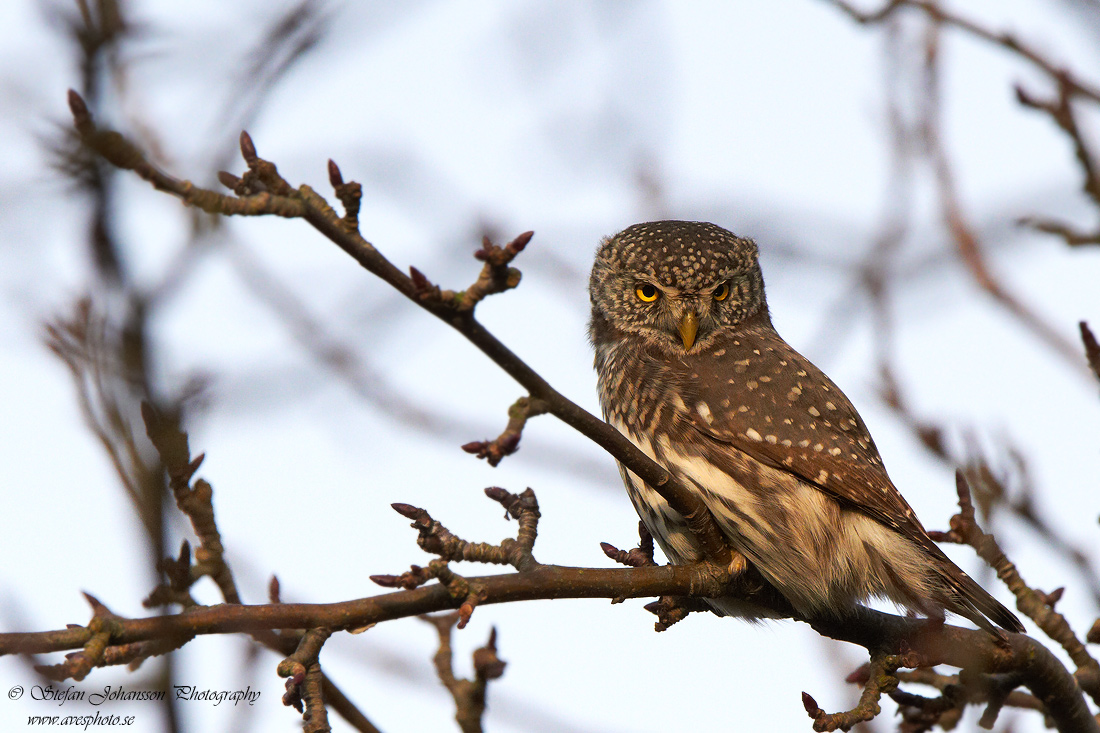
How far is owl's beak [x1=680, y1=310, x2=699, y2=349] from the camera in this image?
5129mm

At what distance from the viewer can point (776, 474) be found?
4379mm

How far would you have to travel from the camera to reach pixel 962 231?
4238 millimetres

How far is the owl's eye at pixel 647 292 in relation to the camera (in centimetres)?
542

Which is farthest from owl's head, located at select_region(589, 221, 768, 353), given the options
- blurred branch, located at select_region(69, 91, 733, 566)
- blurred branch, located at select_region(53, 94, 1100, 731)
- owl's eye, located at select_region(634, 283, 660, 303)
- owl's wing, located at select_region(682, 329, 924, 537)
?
blurred branch, located at select_region(69, 91, 733, 566)

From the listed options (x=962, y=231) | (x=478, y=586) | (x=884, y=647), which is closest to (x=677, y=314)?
(x=962, y=231)

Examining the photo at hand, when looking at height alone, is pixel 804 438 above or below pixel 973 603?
above

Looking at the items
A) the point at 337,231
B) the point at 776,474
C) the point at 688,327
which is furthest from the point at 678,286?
the point at 337,231

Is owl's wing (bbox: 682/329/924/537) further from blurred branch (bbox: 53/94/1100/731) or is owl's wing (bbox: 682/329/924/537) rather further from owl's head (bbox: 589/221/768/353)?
blurred branch (bbox: 53/94/1100/731)

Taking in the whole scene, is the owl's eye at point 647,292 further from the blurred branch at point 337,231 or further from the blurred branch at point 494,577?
the blurred branch at point 337,231

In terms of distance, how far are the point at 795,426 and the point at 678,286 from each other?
1145mm

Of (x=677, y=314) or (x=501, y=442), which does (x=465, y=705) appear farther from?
(x=677, y=314)

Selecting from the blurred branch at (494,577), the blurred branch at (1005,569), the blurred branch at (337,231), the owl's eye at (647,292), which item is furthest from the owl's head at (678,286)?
the blurred branch at (337,231)

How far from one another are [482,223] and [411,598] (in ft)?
8.03

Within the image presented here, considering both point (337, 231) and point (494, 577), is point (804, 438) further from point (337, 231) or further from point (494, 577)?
point (337, 231)
